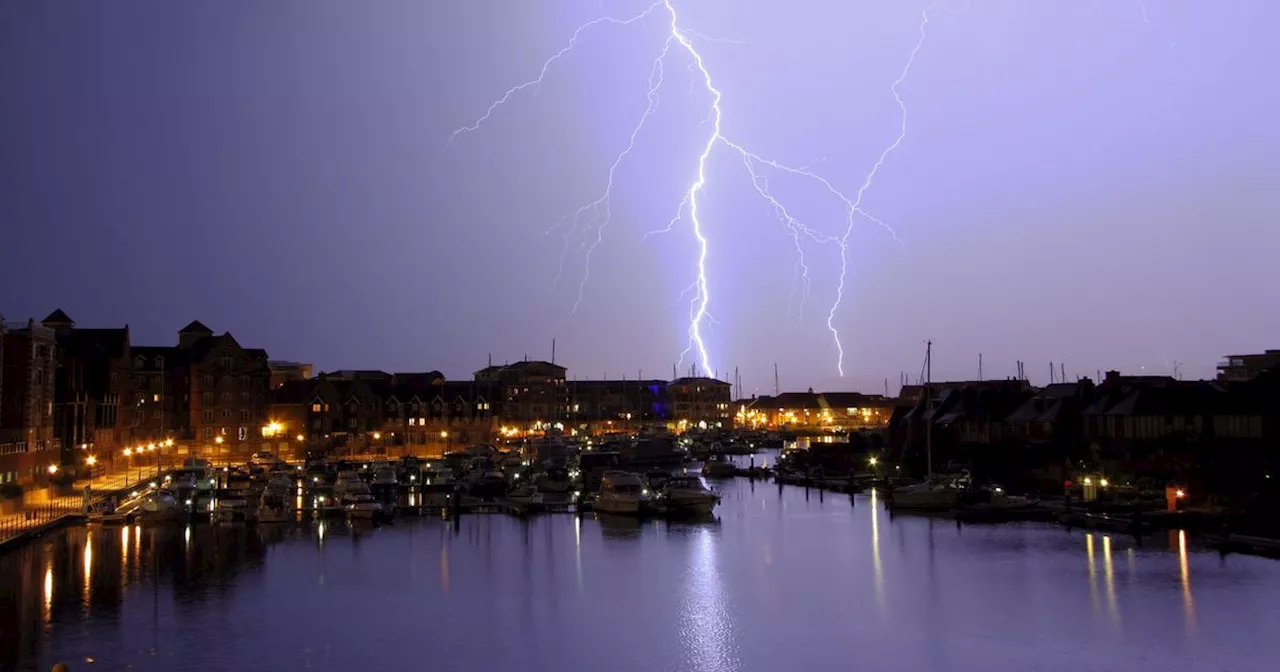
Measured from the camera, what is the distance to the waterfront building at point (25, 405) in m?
51.9

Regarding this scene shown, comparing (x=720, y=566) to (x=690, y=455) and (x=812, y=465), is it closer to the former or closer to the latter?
(x=812, y=465)

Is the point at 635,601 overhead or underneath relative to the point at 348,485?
underneath

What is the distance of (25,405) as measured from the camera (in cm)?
5416

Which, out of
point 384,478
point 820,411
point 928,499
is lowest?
point 928,499

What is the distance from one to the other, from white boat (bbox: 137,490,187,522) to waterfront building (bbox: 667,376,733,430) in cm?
11505

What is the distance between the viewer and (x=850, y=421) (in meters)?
176

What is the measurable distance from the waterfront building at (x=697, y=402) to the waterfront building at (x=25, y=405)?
11483 cm

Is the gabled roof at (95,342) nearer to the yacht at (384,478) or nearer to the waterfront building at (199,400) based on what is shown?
the waterfront building at (199,400)

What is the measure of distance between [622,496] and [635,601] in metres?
22.4

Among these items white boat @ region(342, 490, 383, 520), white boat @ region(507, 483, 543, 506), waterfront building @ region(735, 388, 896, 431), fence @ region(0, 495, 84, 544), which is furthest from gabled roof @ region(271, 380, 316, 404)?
waterfront building @ region(735, 388, 896, 431)

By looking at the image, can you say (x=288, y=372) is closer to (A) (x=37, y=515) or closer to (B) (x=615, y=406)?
(B) (x=615, y=406)

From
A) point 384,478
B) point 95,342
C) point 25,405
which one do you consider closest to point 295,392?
point 95,342

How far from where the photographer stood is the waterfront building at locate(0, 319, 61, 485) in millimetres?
51938

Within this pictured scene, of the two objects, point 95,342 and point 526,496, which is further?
point 95,342
